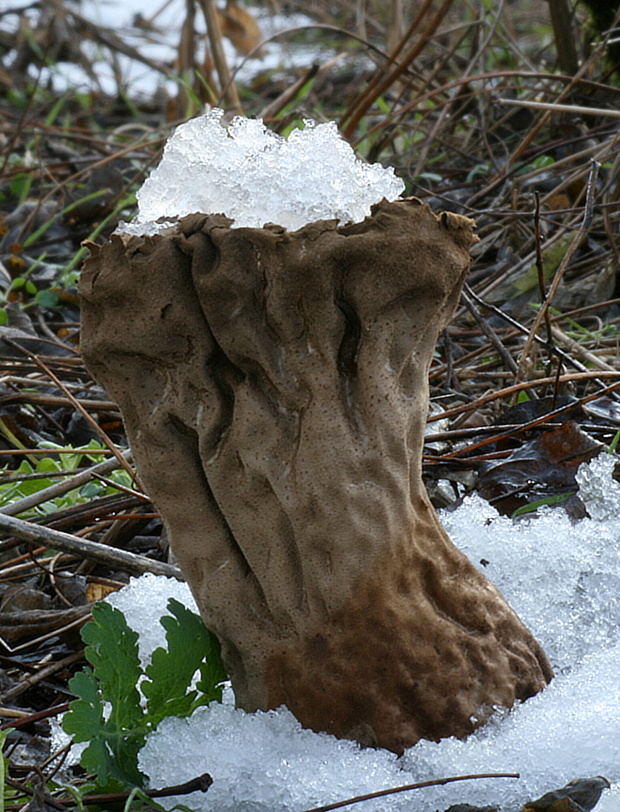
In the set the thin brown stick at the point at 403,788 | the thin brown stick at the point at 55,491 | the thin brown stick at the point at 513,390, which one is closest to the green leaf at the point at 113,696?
the thin brown stick at the point at 403,788

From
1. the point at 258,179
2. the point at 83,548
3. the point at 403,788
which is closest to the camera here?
the point at 403,788

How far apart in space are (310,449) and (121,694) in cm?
48

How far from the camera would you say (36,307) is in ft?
12.8

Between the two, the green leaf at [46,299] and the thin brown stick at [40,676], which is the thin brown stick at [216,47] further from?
the thin brown stick at [40,676]

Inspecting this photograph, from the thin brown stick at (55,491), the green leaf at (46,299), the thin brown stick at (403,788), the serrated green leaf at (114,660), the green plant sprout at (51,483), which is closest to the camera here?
the thin brown stick at (403,788)

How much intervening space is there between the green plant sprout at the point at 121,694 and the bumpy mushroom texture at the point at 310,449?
80mm

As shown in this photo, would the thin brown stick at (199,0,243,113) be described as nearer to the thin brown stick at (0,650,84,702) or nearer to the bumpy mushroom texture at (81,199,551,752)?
the thin brown stick at (0,650,84,702)

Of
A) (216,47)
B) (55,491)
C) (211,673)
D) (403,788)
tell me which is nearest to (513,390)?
(55,491)

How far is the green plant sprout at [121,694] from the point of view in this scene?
1356 millimetres

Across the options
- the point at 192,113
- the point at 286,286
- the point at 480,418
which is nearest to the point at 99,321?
the point at 286,286

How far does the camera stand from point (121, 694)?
4.58 ft

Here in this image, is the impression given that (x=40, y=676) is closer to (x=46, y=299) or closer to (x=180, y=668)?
(x=180, y=668)

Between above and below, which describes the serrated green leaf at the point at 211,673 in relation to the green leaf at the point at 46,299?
above

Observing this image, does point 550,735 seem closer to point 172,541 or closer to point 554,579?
point 554,579
